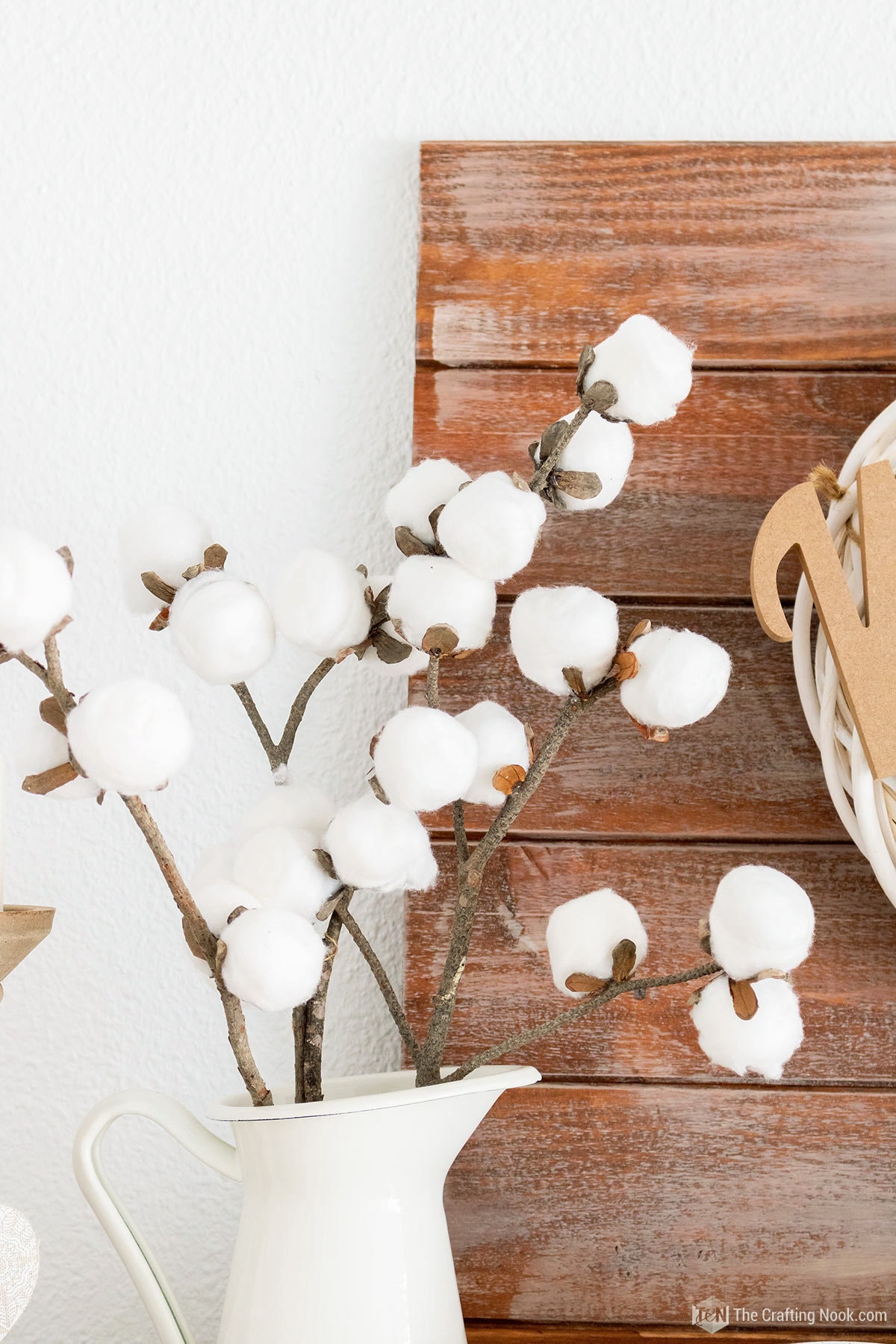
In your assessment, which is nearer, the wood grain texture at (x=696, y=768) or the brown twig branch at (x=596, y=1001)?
the brown twig branch at (x=596, y=1001)

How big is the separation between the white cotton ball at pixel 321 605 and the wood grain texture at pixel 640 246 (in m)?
0.27

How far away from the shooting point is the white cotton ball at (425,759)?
0.44 metres

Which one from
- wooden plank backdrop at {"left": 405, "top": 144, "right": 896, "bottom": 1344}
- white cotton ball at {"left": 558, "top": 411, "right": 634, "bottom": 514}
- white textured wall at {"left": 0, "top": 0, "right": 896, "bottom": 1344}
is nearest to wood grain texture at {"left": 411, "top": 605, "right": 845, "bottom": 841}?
wooden plank backdrop at {"left": 405, "top": 144, "right": 896, "bottom": 1344}

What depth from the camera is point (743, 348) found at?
0.71 metres

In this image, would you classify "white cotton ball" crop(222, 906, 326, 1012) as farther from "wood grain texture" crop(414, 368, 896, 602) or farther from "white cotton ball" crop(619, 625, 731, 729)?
"wood grain texture" crop(414, 368, 896, 602)

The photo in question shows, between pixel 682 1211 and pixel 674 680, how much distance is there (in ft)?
1.27

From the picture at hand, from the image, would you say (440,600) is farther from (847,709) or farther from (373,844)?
(847,709)

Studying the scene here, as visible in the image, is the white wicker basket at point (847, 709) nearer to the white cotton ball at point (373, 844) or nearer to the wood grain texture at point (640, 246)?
the wood grain texture at point (640, 246)

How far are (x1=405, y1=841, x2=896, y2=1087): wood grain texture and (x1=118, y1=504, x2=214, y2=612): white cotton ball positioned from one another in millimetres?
265

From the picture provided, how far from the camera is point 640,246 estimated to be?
28.0 inches

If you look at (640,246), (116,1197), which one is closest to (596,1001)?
(116,1197)

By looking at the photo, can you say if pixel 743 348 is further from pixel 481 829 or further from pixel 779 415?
pixel 481 829

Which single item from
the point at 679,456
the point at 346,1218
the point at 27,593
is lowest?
the point at 346,1218

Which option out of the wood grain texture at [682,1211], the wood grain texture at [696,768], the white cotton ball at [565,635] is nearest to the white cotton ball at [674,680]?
the white cotton ball at [565,635]
